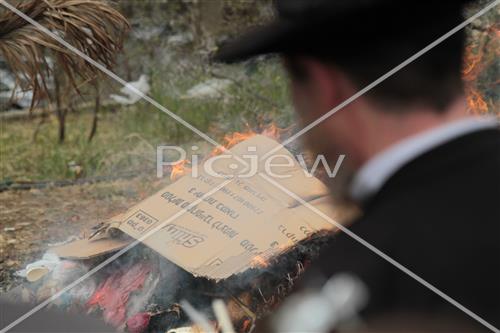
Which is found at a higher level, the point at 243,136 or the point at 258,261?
the point at 243,136

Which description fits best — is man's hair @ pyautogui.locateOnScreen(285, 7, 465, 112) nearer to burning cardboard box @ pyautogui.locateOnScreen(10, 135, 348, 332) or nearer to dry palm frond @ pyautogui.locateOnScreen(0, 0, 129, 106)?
burning cardboard box @ pyautogui.locateOnScreen(10, 135, 348, 332)

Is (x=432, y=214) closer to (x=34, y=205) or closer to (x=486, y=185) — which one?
(x=486, y=185)

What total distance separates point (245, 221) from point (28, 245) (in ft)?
7.20

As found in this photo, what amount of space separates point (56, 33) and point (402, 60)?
3227mm

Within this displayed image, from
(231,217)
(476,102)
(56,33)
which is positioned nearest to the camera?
(231,217)

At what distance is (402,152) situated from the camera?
124 cm

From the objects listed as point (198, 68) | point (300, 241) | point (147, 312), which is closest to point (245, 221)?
point (300, 241)

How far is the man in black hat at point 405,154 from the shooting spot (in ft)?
3.92

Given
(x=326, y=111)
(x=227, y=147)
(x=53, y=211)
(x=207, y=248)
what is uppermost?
(x=326, y=111)

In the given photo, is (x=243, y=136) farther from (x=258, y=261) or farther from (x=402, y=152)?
(x=402, y=152)
